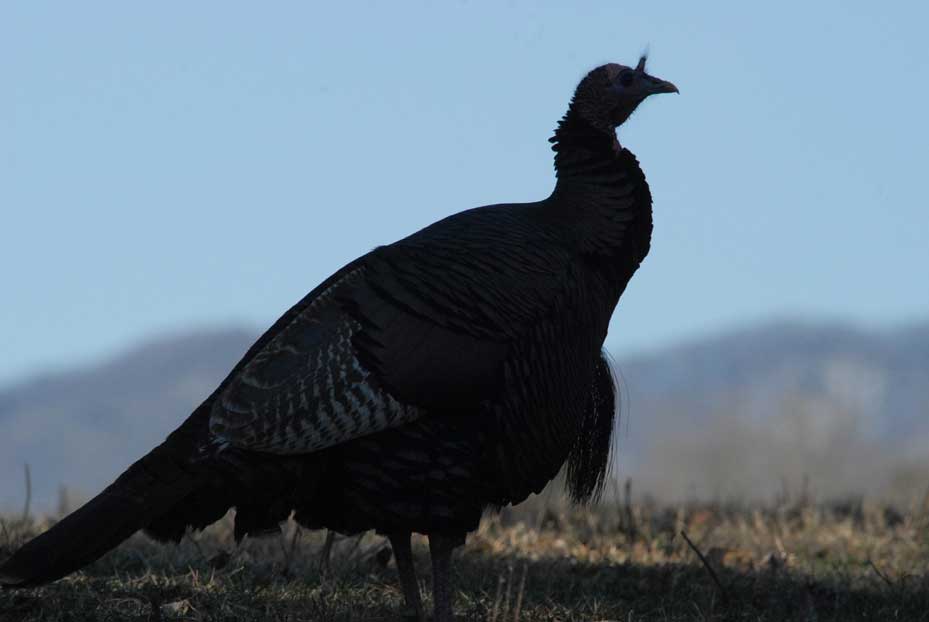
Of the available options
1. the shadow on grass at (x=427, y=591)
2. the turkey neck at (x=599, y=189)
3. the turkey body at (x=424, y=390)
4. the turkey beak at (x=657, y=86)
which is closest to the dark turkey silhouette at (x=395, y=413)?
the turkey body at (x=424, y=390)

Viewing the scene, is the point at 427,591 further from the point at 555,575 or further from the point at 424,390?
the point at 424,390

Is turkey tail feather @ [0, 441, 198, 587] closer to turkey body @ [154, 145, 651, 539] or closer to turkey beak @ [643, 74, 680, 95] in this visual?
turkey body @ [154, 145, 651, 539]

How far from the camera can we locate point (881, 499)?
12898 mm

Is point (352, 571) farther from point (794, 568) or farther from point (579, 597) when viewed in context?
point (794, 568)

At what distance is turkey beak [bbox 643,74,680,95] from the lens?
7449 mm

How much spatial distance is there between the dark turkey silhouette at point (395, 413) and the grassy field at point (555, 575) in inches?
17.7

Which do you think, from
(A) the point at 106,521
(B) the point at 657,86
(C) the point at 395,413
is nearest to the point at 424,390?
(C) the point at 395,413

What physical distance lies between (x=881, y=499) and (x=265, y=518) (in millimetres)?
7687

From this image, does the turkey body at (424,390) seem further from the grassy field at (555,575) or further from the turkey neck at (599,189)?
the grassy field at (555,575)

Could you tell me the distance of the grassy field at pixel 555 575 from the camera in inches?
270

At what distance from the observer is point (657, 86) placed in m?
7.46

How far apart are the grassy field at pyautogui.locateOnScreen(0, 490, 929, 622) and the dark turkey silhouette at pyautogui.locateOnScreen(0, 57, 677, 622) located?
→ 1.48ft

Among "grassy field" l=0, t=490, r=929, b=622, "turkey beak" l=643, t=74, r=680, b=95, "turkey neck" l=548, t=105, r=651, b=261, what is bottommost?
"grassy field" l=0, t=490, r=929, b=622

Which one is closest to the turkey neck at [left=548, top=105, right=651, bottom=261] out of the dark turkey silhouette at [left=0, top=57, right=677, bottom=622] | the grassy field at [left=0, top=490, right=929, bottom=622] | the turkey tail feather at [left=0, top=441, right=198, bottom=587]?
the dark turkey silhouette at [left=0, top=57, right=677, bottom=622]
